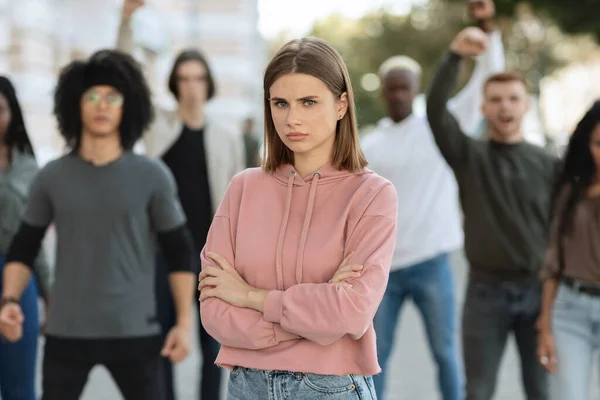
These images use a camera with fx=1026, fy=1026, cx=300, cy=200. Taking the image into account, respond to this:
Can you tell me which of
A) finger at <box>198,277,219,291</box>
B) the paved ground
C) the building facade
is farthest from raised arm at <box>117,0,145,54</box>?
finger at <box>198,277,219,291</box>

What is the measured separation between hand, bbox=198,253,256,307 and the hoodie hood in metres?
0.10

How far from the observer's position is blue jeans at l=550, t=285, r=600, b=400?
4359 mm

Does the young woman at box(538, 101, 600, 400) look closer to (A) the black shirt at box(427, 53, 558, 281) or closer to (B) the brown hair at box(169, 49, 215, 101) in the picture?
(A) the black shirt at box(427, 53, 558, 281)

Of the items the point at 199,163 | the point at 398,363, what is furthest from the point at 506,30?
the point at 199,163

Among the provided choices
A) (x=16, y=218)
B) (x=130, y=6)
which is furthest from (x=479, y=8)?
(x=16, y=218)

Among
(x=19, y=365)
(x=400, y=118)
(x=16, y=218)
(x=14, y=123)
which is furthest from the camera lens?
(x=400, y=118)

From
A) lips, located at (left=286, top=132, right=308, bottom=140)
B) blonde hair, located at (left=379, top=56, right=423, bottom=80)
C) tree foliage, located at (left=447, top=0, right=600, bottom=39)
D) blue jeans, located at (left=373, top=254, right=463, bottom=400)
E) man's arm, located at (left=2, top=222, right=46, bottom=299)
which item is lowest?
blue jeans, located at (left=373, top=254, right=463, bottom=400)

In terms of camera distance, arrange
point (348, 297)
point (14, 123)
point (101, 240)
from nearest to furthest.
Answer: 1. point (348, 297)
2. point (101, 240)
3. point (14, 123)

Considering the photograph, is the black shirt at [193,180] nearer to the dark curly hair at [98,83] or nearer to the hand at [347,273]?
the dark curly hair at [98,83]

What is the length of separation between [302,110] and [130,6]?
2.86 metres

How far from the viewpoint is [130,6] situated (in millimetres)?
5289

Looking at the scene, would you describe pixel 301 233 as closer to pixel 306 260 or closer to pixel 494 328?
pixel 306 260

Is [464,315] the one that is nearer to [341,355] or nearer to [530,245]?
[530,245]

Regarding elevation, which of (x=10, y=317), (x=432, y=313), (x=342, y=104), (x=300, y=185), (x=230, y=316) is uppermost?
(x=342, y=104)
